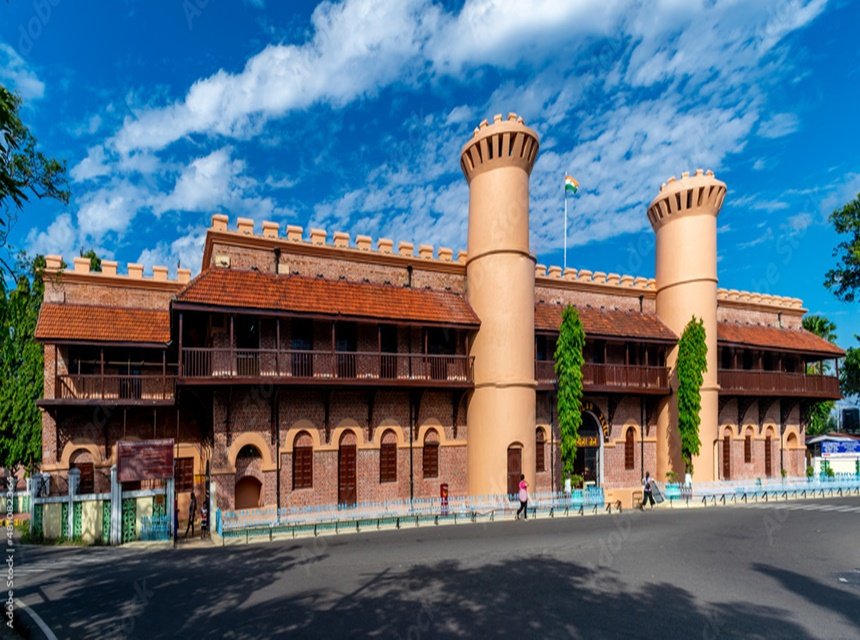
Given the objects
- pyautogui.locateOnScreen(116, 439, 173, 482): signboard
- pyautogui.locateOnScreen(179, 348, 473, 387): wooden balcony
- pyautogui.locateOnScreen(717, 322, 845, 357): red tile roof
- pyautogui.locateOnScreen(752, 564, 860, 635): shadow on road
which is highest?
pyautogui.locateOnScreen(717, 322, 845, 357): red tile roof

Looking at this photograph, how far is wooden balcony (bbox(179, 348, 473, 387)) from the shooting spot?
55.8ft

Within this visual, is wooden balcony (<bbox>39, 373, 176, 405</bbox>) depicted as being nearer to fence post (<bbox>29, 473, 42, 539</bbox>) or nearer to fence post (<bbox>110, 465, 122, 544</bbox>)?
fence post (<bbox>29, 473, 42, 539</bbox>)

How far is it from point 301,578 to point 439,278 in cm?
1383

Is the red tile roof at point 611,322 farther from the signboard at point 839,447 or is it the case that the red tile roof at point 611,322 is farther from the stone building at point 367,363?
the signboard at point 839,447

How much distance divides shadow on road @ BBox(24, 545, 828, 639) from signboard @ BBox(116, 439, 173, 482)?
3127 mm

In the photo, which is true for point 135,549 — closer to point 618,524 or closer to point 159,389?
point 159,389

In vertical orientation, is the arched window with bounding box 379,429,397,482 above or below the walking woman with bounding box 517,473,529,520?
above

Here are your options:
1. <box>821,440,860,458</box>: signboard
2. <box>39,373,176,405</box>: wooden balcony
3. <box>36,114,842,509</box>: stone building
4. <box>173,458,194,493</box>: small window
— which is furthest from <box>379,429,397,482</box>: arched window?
<box>821,440,860,458</box>: signboard

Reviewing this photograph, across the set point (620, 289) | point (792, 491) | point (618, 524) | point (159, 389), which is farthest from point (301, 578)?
point (792, 491)

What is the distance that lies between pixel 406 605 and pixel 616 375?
17.7 metres

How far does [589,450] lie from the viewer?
25.1m

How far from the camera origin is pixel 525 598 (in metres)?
9.34

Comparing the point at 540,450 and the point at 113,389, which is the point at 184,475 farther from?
the point at 540,450

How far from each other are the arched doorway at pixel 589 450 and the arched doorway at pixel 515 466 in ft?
16.4
